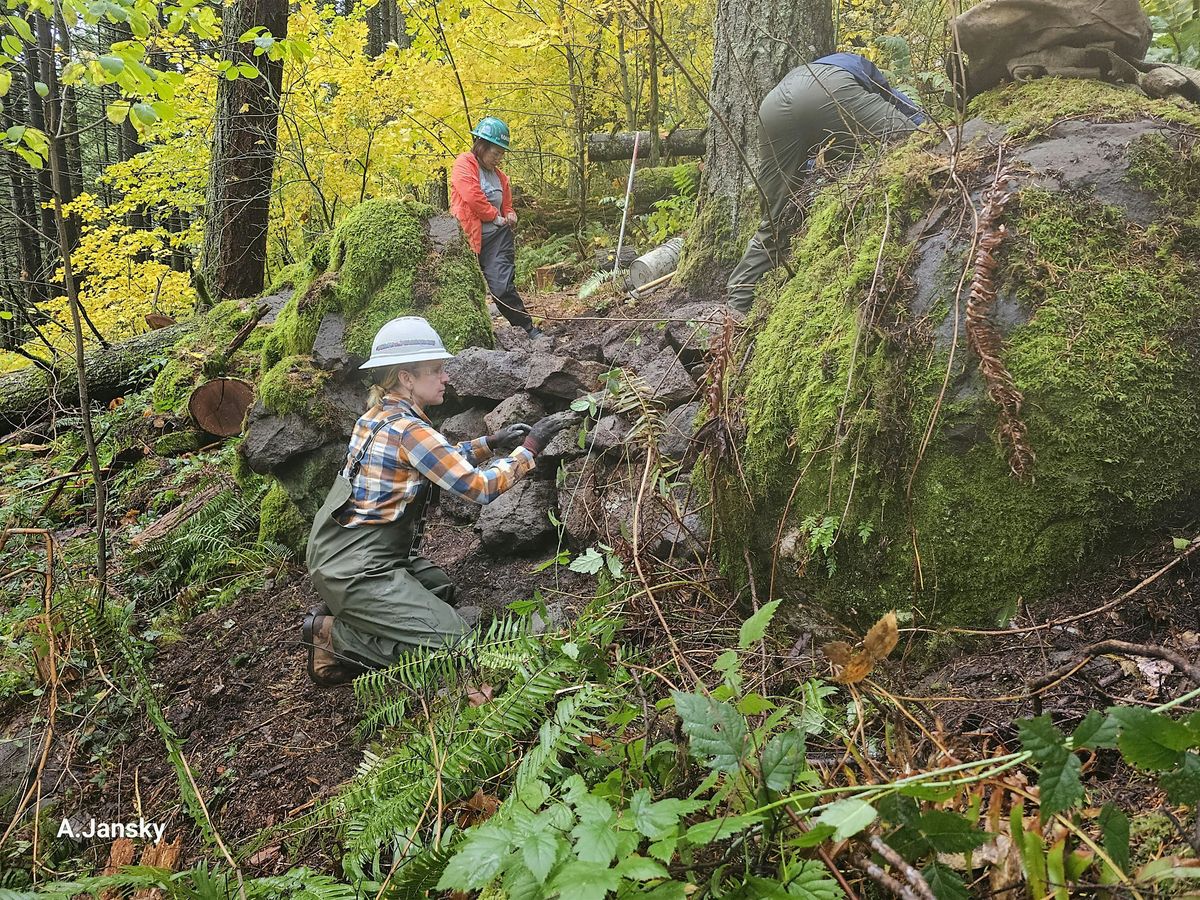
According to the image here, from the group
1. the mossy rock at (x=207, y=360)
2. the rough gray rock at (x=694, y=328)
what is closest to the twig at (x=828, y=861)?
the rough gray rock at (x=694, y=328)

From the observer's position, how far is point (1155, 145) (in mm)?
2621

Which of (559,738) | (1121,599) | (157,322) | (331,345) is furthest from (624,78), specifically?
(559,738)

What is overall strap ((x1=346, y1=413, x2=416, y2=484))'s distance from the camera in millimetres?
4035

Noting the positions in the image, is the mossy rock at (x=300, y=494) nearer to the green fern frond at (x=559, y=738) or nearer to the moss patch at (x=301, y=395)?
the moss patch at (x=301, y=395)

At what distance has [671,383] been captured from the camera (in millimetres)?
4395

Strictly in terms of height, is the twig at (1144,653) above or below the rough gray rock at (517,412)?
above

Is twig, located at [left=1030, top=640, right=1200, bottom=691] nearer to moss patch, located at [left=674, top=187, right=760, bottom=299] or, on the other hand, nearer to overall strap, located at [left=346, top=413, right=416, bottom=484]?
overall strap, located at [left=346, top=413, right=416, bottom=484]

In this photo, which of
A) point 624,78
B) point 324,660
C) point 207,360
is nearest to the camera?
point 324,660

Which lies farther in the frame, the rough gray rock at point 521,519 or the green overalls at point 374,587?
the rough gray rock at point 521,519

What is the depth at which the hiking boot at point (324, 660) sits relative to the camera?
421cm

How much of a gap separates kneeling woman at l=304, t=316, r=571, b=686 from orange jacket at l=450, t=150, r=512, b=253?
149 inches

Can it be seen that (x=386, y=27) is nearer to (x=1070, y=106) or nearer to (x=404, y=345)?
(x=404, y=345)

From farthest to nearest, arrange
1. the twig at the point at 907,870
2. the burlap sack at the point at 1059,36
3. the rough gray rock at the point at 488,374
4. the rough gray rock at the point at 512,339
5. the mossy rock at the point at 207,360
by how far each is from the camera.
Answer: the mossy rock at the point at 207,360
the rough gray rock at the point at 512,339
the rough gray rock at the point at 488,374
the burlap sack at the point at 1059,36
the twig at the point at 907,870

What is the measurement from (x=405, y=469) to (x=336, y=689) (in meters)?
1.36
